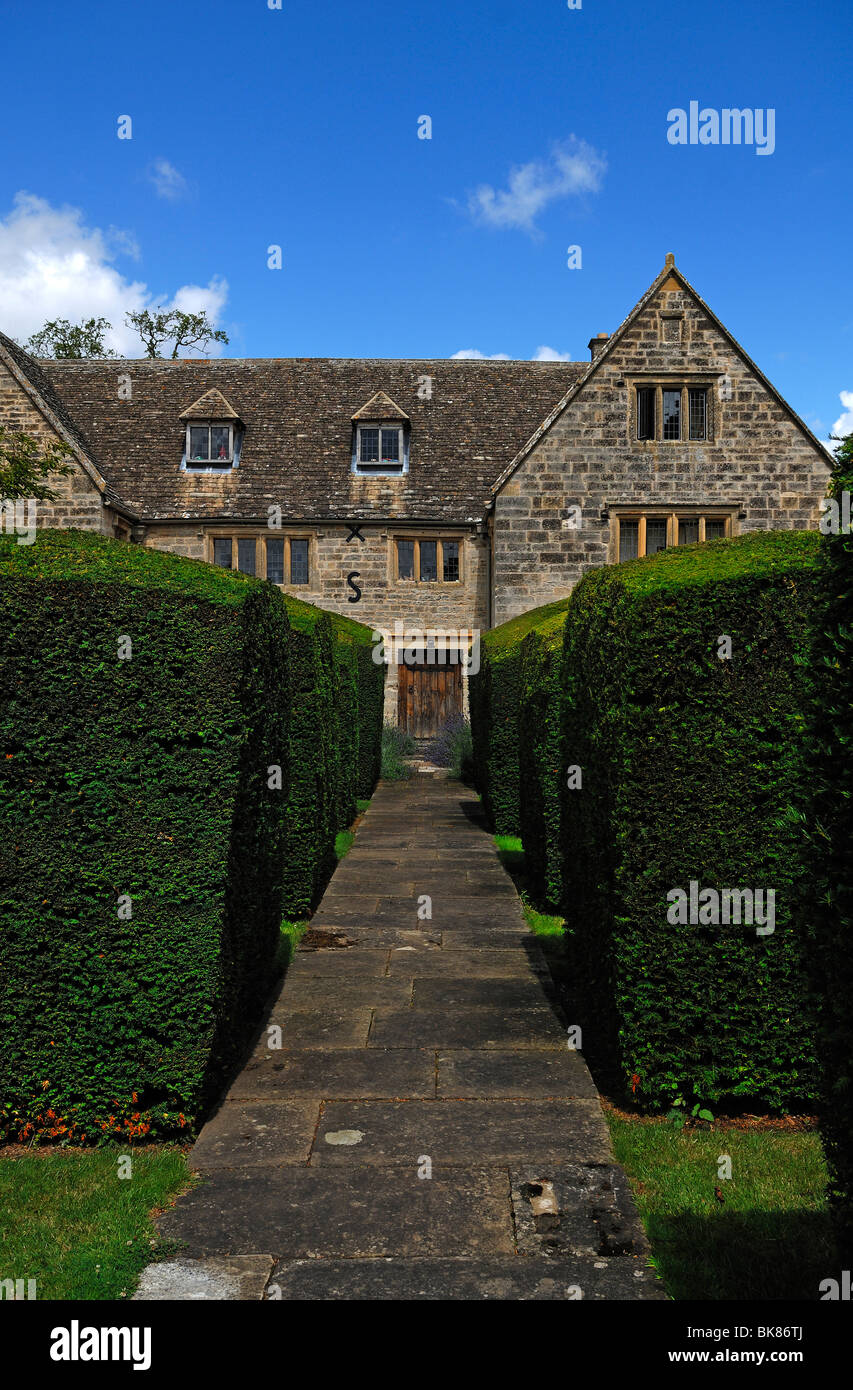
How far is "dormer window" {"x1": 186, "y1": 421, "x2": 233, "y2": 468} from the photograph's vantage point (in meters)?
25.8

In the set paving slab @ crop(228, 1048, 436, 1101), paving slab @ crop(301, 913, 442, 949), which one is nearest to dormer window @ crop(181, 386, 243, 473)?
paving slab @ crop(301, 913, 442, 949)

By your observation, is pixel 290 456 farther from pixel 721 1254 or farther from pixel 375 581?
pixel 721 1254

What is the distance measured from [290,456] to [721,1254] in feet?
80.3

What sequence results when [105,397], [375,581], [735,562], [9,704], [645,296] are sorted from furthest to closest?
[105,397]
[375,581]
[645,296]
[735,562]
[9,704]

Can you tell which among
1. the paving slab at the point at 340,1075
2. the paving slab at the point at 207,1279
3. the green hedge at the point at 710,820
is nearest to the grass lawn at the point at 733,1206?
the green hedge at the point at 710,820

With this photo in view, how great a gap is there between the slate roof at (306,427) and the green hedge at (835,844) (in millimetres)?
22428

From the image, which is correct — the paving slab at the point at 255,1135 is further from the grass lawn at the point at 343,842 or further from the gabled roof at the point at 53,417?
the gabled roof at the point at 53,417

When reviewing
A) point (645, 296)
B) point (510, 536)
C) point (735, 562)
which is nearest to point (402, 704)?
point (510, 536)

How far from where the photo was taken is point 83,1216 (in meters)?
3.77

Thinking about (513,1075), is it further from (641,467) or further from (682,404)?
(682,404)

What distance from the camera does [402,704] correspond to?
25656 millimetres

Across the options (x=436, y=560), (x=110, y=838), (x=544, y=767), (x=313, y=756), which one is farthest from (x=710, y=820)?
(x=436, y=560)

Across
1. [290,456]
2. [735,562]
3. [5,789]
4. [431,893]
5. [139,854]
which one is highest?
[290,456]

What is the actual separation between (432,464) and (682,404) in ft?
21.6
